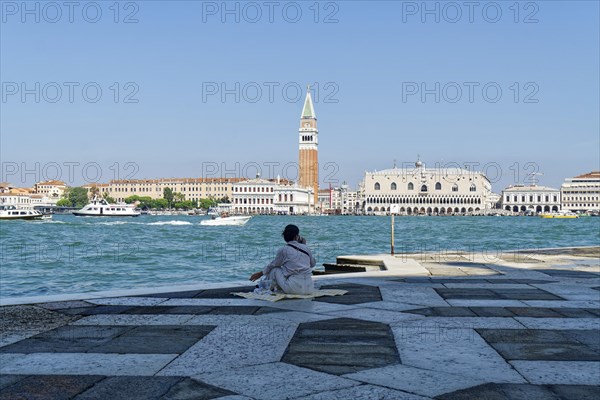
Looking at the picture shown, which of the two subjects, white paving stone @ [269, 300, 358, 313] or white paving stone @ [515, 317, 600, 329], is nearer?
white paving stone @ [515, 317, 600, 329]

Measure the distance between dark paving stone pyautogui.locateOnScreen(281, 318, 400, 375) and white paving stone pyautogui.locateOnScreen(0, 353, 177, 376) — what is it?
1.04 metres

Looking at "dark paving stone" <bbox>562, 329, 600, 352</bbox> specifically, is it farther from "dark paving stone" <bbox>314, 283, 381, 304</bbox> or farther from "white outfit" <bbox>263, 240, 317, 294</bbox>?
"white outfit" <bbox>263, 240, 317, 294</bbox>

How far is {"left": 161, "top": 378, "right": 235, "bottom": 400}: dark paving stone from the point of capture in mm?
4367

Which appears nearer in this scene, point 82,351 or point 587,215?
point 82,351

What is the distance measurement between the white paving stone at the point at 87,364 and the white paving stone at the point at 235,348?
0.16 meters

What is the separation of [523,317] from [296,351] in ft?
10.1

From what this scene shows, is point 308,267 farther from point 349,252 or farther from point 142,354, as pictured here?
point 349,252

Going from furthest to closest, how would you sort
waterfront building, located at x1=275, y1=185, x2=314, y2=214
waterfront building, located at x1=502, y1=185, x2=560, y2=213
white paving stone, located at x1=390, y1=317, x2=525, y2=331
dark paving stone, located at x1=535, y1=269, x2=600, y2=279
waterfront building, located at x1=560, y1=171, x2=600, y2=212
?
waterfront building, located at x1=560, y1=171, x2=600, y2=212 < waterfront building, located at x1=502, y1=185, x2=560, y2=213 < waterfront building, located at x1=275, y1=185, x2=314, y2=214 < dark paving stone, located at x1=535, y1=269, x2=600, y2=279 < white paving stone, located at x1=390, y1=317, x2=525, y2=331

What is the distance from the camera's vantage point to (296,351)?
5.71 metres

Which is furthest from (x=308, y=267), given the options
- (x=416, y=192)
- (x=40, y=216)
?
(x=416, y=192)

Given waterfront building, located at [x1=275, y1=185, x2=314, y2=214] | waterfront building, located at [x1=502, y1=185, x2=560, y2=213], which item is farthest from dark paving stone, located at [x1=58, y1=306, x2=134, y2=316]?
waterfront building, located at [x1=502, y1=185, x2=560, y2=213]

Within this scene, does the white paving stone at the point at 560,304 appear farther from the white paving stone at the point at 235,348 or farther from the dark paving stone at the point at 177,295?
the dark paving stone at the point at 177,295

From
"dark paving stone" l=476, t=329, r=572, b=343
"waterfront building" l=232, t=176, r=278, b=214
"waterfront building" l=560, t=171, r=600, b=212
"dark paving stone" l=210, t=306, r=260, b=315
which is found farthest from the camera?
"waterfront building" l=560, t=171, r=600, b=212

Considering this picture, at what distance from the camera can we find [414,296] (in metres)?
9.33
